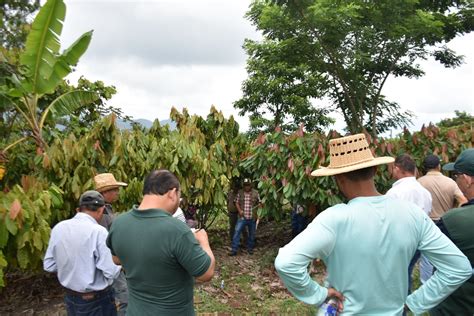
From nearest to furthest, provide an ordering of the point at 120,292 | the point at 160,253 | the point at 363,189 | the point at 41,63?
the point at 363,189, the point at 160,253, the point at 120,292, the point at 41,63

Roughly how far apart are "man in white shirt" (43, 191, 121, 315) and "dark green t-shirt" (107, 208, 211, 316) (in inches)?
37.6

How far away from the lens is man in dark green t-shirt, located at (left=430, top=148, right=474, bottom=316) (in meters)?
2.25

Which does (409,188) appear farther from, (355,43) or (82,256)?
(355,43)

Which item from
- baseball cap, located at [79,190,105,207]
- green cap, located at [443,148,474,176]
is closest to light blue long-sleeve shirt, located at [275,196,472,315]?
green cap, located at [443,148,474,176]

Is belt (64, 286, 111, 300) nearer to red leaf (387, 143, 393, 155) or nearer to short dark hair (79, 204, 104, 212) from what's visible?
short dark hair (79, 204, 104, 212)

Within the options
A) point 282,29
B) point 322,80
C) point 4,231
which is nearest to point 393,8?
point 282,29

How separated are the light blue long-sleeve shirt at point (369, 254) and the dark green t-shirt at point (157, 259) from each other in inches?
24.4

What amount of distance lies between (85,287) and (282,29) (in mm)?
12430

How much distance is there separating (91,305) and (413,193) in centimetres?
311

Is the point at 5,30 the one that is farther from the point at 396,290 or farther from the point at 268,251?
the point at 396,290

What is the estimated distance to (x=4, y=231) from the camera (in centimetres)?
398

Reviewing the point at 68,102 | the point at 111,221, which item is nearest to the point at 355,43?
the point at 68,102

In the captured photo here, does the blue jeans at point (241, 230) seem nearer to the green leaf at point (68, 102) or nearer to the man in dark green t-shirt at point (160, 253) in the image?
the green leaf at point (68, 102)

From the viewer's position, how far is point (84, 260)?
3271 mm
